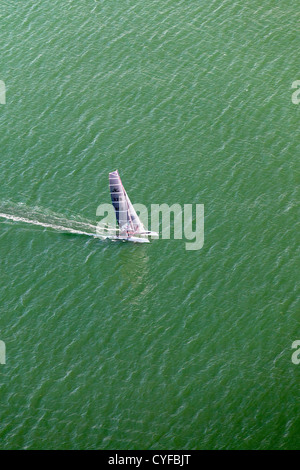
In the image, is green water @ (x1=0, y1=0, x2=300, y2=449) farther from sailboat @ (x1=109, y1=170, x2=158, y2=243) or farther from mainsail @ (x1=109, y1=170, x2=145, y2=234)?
mainsail @ (x1=109, y1=170, x2=145, y2=234)

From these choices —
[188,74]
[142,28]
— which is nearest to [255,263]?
[188,74]

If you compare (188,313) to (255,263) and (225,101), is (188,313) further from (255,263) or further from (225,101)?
(225,101)

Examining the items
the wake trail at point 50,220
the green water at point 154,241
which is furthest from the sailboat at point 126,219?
the green water at point 154,241

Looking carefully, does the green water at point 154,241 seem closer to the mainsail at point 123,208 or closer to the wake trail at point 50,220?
the wake trail at point 50,220

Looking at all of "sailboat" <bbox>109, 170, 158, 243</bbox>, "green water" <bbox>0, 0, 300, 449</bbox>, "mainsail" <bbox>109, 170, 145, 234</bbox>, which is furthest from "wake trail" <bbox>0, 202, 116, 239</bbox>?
"mainsail" <bbox>109, 170, 145, 234</bbox>

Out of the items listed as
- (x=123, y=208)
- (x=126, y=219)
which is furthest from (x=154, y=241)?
(x=123, y=208)

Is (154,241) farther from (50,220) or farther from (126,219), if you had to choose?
(50,220)
